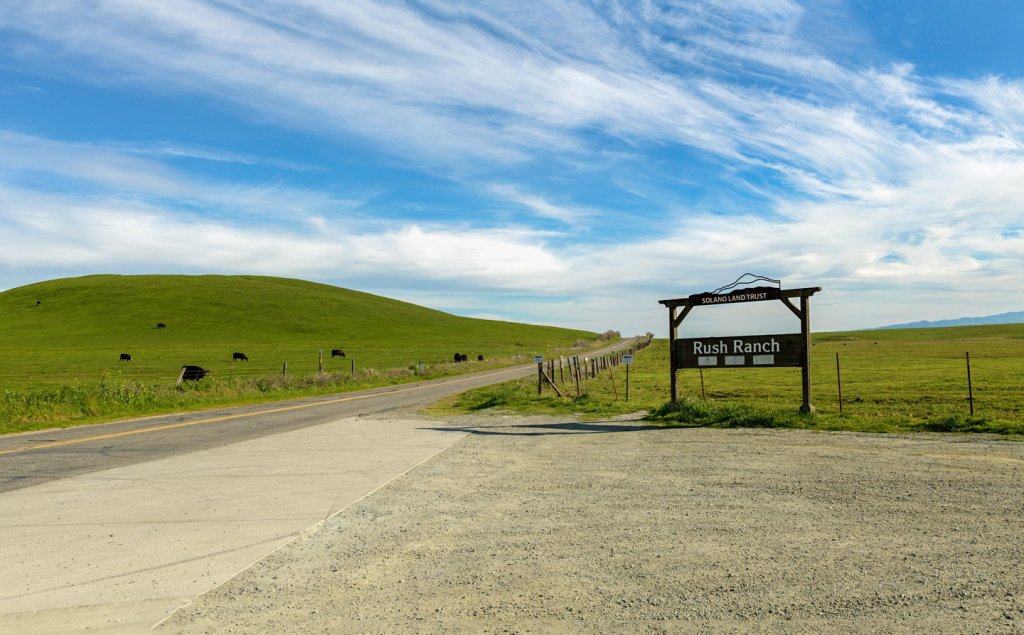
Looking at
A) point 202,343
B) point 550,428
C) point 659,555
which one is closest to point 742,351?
point 550,428

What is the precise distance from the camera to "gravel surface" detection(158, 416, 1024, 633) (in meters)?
4.73

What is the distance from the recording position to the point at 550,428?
1574cm

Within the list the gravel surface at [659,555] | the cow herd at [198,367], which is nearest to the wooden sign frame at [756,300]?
the gravel surface at [659,555]

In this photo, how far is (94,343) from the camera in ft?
268

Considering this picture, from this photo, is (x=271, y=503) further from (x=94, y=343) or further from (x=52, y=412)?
(x=94, y=343)

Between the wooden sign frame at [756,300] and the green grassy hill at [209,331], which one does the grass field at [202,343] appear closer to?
the green grassy hill at [209,331]

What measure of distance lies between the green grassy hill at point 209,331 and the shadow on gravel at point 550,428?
33.0m

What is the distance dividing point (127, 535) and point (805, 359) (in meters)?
14.3

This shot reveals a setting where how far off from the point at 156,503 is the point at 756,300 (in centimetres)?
1391

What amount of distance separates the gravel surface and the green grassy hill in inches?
1551

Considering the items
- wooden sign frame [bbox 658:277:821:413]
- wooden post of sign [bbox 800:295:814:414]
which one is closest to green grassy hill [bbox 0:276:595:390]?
wooden sign frame [bbox 658:277:821:413]

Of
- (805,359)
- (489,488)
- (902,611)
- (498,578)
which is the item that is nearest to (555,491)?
(489,488)

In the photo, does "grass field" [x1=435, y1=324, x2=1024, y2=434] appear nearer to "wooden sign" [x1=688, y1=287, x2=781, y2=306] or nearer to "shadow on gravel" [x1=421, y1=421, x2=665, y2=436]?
"shadow on gravel" [x1=421, y1=421, x2=665, y2=436]

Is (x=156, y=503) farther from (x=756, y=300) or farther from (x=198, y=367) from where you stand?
(x=198, y=367)
